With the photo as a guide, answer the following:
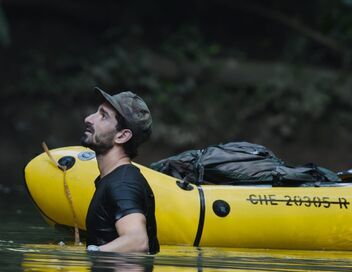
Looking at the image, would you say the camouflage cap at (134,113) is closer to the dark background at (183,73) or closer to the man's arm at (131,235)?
the man's arm at (131,235)

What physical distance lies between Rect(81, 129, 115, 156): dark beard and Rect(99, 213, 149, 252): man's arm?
46cm

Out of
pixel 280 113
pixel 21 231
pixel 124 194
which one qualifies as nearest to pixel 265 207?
pixel 21 231

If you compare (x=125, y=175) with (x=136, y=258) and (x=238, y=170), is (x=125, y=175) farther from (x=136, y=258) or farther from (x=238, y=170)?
(x=238, y=170)

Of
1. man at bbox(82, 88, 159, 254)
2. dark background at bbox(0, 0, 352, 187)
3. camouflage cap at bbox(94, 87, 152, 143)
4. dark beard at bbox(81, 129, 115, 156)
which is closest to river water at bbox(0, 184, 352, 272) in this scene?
man at bbox(82, 88, 159, 254)

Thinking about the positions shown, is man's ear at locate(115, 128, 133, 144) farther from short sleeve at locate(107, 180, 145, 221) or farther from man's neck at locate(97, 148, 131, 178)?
short sleeve at locate(107, 180, 145, 221)

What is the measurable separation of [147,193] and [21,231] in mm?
2772

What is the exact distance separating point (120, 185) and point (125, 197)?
8 cm

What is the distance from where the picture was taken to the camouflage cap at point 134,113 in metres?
5.43

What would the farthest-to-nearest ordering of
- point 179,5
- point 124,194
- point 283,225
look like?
point 179,5, point 283,225, point 124,194

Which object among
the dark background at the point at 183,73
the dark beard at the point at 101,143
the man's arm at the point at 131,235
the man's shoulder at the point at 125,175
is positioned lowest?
the dark background at the point at 183,73

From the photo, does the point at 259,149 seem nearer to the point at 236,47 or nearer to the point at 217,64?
the point at 217,64

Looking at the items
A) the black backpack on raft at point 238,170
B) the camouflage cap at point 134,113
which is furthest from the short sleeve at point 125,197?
the black backpack on raft at point 238,170

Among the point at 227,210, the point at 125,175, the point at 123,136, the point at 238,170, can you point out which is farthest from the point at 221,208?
the point at 125,175

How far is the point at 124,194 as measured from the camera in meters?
5.14
